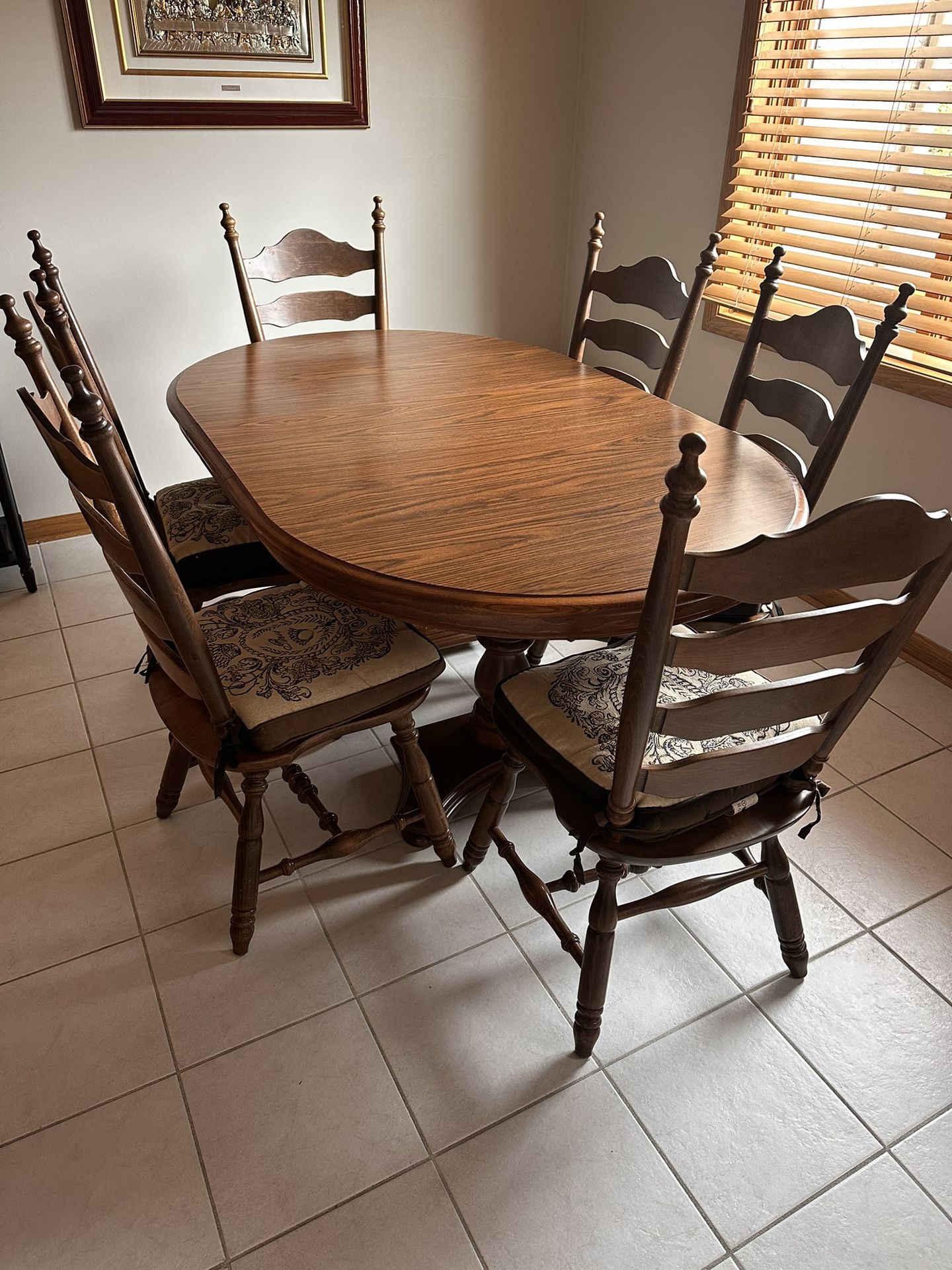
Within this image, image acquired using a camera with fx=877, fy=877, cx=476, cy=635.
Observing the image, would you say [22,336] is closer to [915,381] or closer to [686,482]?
[686,482]

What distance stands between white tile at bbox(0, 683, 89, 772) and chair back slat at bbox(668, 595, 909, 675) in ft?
5.29

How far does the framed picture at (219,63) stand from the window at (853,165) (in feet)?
4.15

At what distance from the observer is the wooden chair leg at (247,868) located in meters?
1.50

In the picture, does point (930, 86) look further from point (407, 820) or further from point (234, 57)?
point (407, 820)

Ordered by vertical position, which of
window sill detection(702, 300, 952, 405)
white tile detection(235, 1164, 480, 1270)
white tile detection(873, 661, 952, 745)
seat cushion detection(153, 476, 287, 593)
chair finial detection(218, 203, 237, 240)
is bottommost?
white tile detection(235, 1164, 480, 1270)

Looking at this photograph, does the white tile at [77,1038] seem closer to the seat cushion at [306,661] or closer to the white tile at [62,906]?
the white tile at [62,906]

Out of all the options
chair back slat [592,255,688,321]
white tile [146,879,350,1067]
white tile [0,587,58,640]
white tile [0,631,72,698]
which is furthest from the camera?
white tile [0,587,58,640]

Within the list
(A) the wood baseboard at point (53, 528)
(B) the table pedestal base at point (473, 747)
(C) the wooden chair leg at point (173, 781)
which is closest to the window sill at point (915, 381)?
(B) the table pedestal base at point (473, 747)

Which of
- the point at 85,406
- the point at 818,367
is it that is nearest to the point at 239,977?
the point at 85,406

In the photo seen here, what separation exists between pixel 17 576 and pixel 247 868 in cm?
176

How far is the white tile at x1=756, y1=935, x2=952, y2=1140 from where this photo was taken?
137 centimetres

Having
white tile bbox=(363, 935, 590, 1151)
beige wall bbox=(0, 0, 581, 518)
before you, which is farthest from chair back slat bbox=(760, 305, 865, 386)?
beige wall bbox=(0, 0, 581, 518)

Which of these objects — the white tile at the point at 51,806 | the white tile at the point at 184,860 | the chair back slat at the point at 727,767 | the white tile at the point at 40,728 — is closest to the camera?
the chair back slat at the point at 727,767

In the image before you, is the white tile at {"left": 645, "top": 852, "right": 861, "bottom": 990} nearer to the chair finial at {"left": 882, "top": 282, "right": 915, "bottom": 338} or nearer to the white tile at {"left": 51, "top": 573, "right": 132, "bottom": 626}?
the chair finial at {"left": 882, "top": 282, "right": 915, "bottom": 338}
